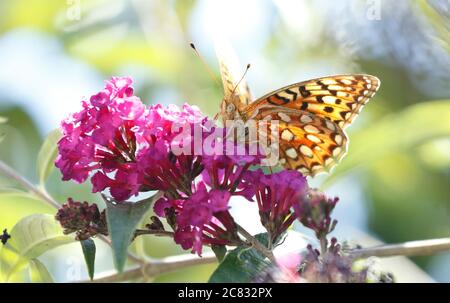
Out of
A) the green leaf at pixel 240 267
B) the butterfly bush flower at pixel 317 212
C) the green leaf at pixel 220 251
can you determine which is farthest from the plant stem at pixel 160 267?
the butterfly bush flower at pixel 317 212

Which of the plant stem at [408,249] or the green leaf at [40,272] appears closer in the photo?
the plant stem at [408,249]

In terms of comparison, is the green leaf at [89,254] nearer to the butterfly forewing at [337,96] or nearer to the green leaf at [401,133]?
the butterfly forewing at [337,96]

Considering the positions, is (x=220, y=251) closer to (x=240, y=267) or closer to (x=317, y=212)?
(x=240, y=267)

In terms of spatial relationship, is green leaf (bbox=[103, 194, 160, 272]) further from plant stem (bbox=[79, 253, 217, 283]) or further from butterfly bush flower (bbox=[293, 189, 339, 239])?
plant stem (bbox=[79, 253, 217, 283])

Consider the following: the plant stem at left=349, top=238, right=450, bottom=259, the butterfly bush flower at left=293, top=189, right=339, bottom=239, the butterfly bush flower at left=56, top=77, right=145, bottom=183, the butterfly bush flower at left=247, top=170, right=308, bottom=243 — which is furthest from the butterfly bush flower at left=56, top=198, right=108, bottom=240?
the plant stem at left=349, top=238, right=450, bottom=259

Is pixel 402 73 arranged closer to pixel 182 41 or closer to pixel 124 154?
pixel 182 41
